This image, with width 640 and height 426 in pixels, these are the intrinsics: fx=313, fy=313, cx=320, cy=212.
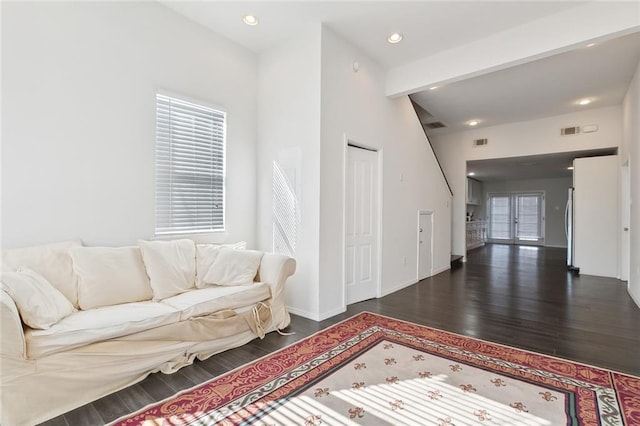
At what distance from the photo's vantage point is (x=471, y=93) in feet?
17.5

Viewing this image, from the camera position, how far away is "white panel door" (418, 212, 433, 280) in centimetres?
556

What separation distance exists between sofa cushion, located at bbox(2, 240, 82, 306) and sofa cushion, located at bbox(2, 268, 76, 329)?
0.41 ft

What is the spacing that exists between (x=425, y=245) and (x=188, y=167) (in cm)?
426

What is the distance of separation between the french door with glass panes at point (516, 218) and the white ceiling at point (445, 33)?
280 inches

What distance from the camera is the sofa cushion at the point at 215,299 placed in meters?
2.54

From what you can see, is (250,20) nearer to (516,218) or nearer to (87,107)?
(87,107)

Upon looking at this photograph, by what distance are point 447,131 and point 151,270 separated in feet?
23.7

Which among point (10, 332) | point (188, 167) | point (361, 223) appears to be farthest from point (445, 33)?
point (10, 332)

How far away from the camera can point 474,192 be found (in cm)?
1177

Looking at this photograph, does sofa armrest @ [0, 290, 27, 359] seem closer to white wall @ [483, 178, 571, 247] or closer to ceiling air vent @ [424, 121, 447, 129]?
ceiling air vent @ [424, 121, 447, 129]

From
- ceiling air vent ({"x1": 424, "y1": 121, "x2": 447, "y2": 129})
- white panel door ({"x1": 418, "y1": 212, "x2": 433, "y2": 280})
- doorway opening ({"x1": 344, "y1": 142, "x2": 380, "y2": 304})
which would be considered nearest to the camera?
doorway opening ({"x1": 344, "y1": 142, "x2": 380, "y2": 304})

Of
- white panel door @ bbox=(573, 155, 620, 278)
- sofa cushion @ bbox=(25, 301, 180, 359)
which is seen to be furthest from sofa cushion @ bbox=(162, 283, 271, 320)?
white panel door @ bbox=(573, 155, 620, 278)

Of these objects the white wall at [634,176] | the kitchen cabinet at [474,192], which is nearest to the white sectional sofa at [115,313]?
the white wall at [634,176]

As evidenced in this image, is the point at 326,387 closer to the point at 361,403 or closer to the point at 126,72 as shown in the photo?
the point at 361,403
